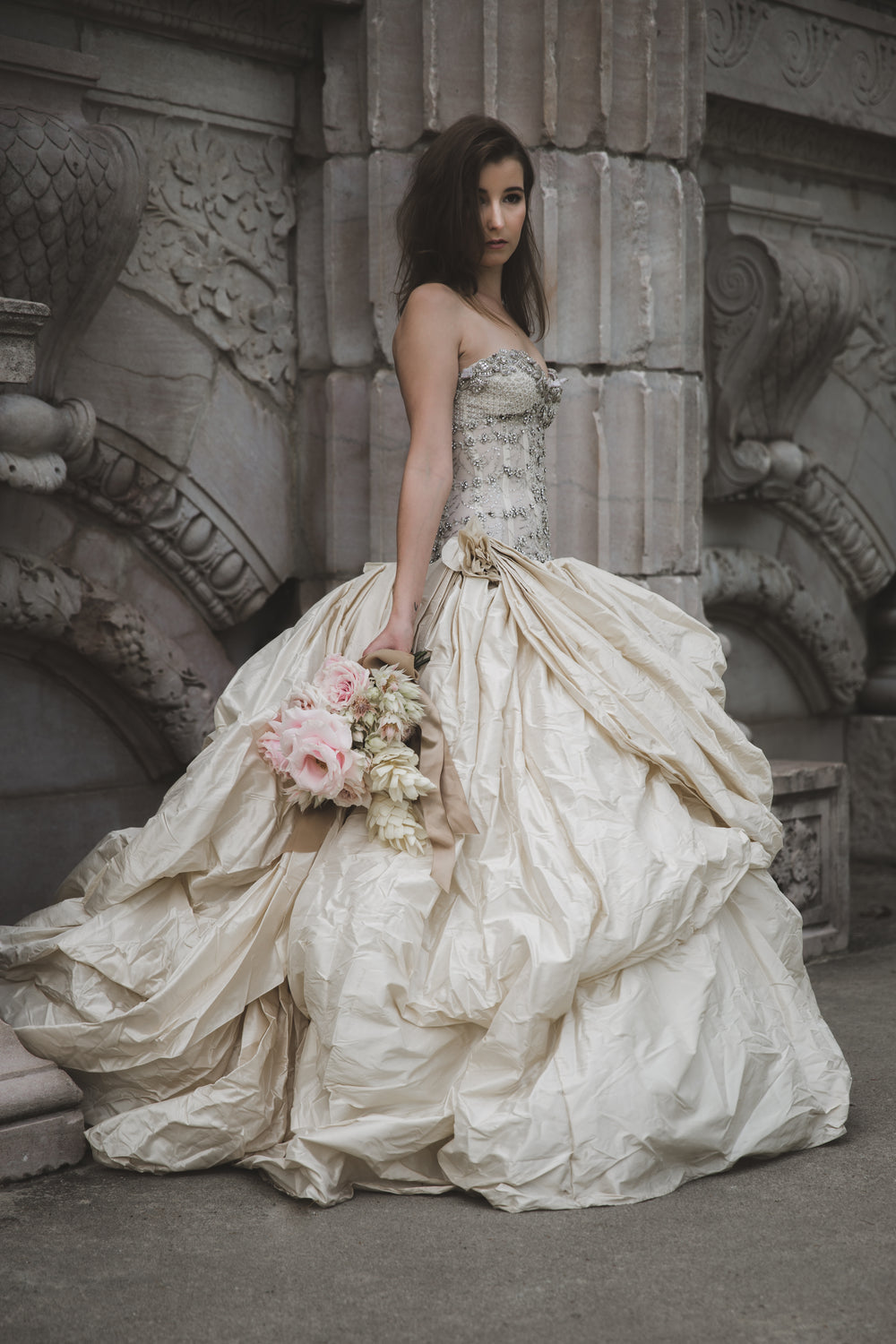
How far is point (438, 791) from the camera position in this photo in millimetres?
2633

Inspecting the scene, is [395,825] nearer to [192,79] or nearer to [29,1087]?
[29,1087]

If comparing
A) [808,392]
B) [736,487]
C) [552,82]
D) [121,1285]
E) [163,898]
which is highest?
[552,82]

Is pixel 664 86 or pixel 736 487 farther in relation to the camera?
pixel 736 487

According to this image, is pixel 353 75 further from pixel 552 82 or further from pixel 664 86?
pixel 664 86

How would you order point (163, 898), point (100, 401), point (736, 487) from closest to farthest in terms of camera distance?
point (163, 898) < point (100, 401) < point (736, 487)

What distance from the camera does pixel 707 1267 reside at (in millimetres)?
2225

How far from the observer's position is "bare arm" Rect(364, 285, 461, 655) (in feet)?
9.18

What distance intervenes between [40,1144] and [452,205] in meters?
1.95

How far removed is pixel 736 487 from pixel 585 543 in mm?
1293

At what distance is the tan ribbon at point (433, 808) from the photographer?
258 cm

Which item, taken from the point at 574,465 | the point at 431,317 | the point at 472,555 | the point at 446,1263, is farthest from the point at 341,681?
the point at 574,465

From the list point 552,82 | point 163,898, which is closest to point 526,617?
Answer: point 163,898

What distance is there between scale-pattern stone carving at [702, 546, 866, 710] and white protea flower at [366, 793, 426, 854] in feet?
8.33

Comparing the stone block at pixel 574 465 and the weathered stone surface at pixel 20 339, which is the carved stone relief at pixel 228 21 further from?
the weathered stone surface at pixel 20 339
